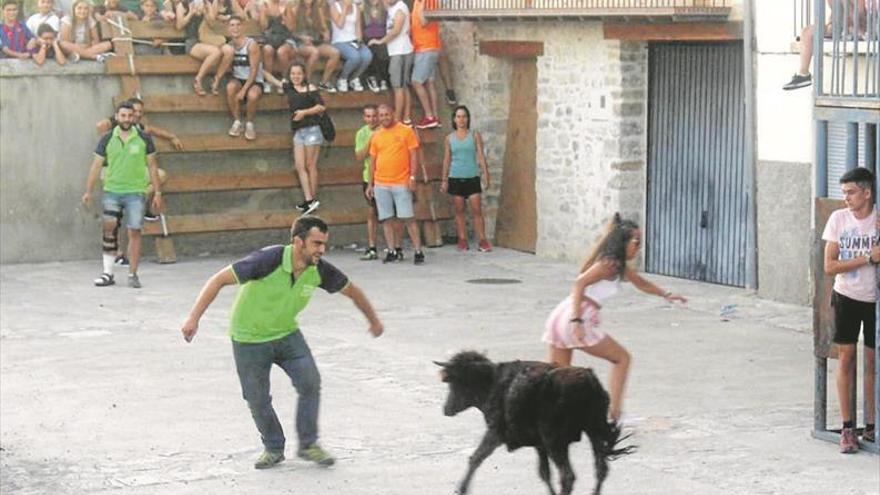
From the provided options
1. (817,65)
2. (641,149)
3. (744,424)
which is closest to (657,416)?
(744,424)

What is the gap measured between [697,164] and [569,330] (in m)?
9.26

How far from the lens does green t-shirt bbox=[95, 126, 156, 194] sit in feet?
70.0

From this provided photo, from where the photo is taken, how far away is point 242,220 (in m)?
24.8

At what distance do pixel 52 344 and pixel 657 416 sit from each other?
6362 mm

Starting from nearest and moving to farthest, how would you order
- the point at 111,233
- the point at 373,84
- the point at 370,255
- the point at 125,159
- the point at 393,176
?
the point at 125,159, the point at 111,233, the point at 393,176, the point at 370,255, the point at 373,84

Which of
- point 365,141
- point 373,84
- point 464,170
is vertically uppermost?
point 373,84

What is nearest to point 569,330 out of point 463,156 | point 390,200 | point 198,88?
point 390,200

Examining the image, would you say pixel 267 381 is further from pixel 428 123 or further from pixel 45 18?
pixel 428 123

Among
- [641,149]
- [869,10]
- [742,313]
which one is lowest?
[742,313]

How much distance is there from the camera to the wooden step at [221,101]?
24188mm

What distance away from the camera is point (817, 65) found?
13773 mm

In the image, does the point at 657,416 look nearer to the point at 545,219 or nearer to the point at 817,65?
the point at 817,65

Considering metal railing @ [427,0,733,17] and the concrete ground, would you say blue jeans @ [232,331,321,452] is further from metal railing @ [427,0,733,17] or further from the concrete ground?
metal railing @ [427,0,733,17]

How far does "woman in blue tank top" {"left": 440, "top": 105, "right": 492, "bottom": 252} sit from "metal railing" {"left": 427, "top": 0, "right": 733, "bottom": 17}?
1265 millimetres
